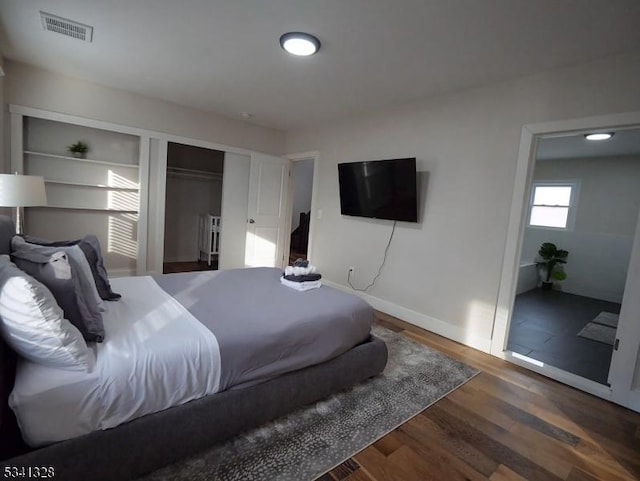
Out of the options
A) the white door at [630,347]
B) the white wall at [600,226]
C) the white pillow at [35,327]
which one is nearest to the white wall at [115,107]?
the white pillow at [35,327]

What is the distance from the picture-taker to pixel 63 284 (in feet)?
Answer: 4.61

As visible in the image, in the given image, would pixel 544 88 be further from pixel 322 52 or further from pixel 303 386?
pixel 303 386

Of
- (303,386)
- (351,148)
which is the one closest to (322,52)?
(351,148)

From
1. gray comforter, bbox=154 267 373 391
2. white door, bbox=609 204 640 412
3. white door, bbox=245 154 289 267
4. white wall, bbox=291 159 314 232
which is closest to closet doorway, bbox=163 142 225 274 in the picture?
white door, bbox=245 154 289 267

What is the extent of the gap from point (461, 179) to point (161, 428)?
310 cm

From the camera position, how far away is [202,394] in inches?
58.0

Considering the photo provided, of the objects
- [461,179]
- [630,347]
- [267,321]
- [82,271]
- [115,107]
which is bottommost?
[630,347]

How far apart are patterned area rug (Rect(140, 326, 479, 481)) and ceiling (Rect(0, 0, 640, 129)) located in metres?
2.49

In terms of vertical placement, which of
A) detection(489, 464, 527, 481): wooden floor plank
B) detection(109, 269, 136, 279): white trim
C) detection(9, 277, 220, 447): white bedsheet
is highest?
detection(9, 277, 220, 447): white bedsheet

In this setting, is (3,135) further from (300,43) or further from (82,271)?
(300,43)

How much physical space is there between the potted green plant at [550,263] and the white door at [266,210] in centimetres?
487

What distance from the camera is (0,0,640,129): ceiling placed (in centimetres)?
194

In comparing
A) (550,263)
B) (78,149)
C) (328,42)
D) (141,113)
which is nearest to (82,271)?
(328,42)

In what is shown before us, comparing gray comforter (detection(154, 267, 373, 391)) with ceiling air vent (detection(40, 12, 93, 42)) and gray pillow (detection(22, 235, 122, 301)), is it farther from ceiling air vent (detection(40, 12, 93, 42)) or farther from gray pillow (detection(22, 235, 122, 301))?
ceiling air vent (detection(40, 12, 93, 42))
